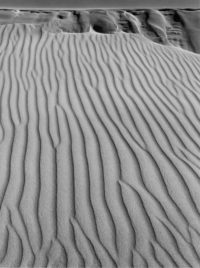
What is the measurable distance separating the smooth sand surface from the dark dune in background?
384 centimetres

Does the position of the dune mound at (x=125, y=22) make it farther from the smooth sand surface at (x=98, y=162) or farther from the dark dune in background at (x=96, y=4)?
the smooth sand surface at (x=98, y=162)

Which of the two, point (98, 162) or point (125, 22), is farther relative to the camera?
point (125, 22)

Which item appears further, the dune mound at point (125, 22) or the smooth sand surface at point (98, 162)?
the dune mound at point (125, 22)

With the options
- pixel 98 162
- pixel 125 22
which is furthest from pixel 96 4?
pixel 98 162

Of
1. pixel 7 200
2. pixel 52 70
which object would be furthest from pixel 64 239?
pixel 52 70

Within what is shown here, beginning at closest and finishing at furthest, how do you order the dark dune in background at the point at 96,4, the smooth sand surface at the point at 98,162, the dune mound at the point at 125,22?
the smooth sand surface at the point at 98,162 → the dune mound at the point at 125,22 → the dark dune in background at the point at 96,4

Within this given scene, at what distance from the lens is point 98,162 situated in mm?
4418

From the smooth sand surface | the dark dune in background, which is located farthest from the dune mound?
the smooth sand surface

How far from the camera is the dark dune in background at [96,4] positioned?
11.2 metres

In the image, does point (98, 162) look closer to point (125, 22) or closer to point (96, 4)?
point (125, 22)

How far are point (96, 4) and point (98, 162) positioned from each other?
7890mm

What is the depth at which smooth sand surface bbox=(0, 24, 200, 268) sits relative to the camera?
335 cm

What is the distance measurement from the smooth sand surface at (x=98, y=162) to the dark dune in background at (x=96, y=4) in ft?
12.6

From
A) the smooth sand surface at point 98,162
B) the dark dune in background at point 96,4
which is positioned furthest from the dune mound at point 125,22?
the smooth sand surface at point 98,162
